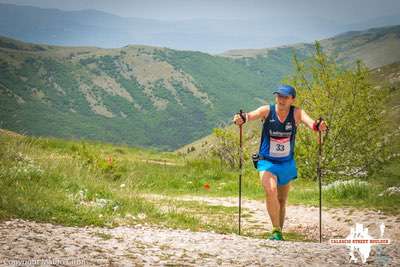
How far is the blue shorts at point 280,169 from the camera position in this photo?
10.1 m

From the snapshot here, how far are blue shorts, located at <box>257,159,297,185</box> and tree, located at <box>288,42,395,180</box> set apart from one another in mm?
12590

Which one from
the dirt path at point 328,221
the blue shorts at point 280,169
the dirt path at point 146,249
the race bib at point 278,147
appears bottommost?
the dirt path at point 328,221

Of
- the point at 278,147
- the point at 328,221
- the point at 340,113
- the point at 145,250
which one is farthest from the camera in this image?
the point at 340,113

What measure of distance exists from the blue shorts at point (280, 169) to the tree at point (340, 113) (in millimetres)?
12590

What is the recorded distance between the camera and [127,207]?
11492 mm

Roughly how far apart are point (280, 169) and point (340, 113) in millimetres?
14495

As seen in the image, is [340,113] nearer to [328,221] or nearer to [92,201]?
[328,221]

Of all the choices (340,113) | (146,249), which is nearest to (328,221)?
(146,249)

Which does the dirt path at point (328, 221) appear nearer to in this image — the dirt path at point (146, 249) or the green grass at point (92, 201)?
the green grass at point (92, 201)

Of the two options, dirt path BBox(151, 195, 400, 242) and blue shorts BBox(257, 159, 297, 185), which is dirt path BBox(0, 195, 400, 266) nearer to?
blue shorts BBox(257, 159, 297, 185)

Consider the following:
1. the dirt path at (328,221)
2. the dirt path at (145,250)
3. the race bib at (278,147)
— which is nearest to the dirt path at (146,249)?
the dirt path at (145,250)

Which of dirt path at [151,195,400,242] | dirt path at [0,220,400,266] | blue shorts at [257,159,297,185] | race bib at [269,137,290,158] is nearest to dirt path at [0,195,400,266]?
dirt path at [0,220,400,266]

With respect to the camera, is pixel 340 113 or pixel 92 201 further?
pixel 340 113

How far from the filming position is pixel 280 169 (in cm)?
1014
